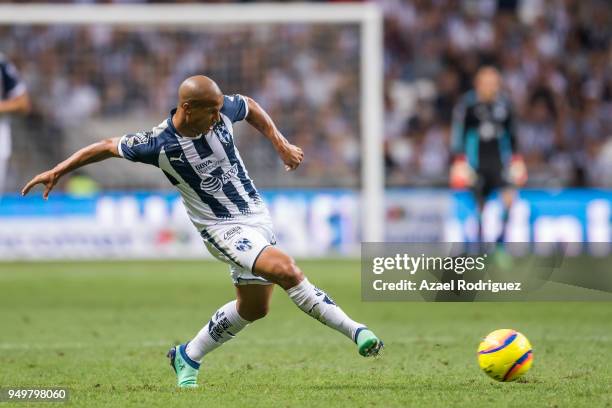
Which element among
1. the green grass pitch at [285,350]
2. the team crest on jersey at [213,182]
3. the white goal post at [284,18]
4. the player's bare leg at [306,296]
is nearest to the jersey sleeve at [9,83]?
the green grass pitch at [285,350]

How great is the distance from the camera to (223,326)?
735cm

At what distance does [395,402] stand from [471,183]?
926cm

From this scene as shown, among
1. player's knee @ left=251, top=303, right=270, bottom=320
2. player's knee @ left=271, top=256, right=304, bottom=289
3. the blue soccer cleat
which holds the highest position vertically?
player's knee @ left=271, top=256, right=304, bottom=289

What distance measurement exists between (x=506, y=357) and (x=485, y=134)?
344 inches

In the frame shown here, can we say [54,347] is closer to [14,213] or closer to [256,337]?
[256,337]

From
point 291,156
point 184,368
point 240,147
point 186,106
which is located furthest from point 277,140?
point 240,147

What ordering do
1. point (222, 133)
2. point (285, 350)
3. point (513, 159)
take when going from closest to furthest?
point (222, 133) → point (285, 350) → point (513, 159)

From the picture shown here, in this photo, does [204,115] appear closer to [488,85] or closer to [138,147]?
[138,147]

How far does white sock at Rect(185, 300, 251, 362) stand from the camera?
24.1 feet

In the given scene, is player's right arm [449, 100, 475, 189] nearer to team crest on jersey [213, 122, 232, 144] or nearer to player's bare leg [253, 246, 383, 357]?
team crest on jersey [213, 122, 232, 144]

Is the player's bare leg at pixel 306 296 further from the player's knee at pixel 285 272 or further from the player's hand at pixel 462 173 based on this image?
the player's hand at pixel 462 173

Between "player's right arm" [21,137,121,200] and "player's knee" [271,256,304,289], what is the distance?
124cm

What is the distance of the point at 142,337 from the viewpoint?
33.2 feet

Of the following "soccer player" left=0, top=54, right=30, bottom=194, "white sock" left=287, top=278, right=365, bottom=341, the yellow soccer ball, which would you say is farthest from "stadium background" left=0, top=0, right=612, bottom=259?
"white sock" left=287, top=278, right=365, bottom=341
